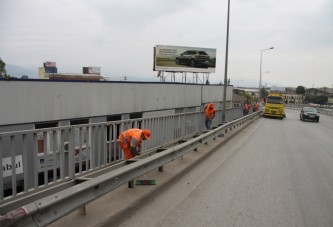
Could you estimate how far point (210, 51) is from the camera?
45281mm

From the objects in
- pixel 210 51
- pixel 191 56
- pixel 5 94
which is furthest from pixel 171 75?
pixel 5 94

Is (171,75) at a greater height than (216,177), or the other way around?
(171,75)

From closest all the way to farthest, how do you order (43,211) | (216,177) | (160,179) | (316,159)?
(43,211), (160,179), (216,177), (316,159)

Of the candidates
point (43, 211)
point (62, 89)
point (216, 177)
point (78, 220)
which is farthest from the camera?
point (62, 89)

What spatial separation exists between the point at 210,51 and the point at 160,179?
40.4m

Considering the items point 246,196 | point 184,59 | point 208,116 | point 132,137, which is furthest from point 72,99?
point 184,59

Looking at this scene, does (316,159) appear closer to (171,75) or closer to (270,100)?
(270,100)

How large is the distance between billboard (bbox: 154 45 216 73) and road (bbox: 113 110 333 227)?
32238 millimetres

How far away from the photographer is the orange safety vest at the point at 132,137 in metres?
6.31

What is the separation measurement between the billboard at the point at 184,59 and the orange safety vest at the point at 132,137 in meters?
34.6

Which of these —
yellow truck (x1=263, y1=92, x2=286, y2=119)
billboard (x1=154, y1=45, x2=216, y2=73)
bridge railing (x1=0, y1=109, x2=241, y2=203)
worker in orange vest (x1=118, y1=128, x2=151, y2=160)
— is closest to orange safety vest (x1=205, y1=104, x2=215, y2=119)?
bridge railing (x1=0, y1=109, x2=241, y2=203)

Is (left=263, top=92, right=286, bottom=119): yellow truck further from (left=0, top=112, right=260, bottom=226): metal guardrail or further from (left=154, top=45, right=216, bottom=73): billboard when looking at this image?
(left=0, top=112, right=260, bottom=226): metal guardrail

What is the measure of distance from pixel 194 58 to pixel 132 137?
3858cm

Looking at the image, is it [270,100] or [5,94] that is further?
[270,100]
